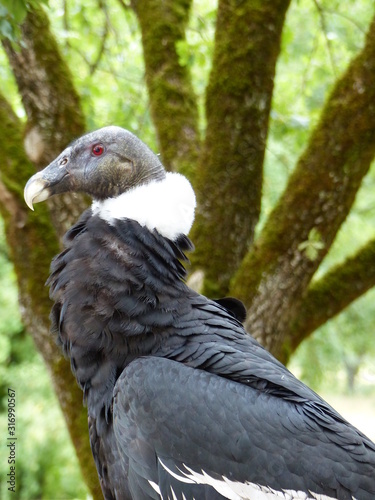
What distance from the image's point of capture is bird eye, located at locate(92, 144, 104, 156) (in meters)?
3.13

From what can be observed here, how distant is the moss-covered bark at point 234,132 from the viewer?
3984 mm

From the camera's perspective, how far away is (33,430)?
9.15m

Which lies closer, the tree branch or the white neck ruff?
the white neck ruff

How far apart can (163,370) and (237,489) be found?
0.56 metres

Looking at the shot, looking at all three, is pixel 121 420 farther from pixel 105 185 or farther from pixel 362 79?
pixel 362 79

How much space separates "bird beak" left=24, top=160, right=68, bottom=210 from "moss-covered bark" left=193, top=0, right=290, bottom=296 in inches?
47.0

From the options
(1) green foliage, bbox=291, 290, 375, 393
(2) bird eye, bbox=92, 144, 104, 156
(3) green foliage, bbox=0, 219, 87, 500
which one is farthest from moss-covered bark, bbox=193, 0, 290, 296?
(3) green foliage, bbox=0, 219, 87, 500

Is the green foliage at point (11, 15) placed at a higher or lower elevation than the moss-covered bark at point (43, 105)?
higher

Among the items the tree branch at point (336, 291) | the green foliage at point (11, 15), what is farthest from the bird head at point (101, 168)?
the tree branch at point (336, 291)

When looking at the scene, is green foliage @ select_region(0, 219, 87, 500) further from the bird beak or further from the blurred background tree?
the bird beak

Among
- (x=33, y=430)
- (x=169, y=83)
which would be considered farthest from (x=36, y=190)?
(x=33, y=430)

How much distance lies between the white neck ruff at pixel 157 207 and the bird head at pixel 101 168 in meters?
0.06

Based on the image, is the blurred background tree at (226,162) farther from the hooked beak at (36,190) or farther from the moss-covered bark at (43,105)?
the hooked beak at (36,190)

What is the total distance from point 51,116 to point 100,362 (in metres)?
1.95
